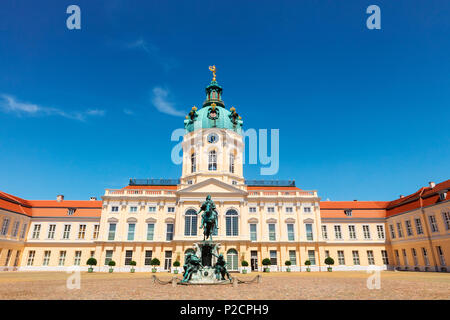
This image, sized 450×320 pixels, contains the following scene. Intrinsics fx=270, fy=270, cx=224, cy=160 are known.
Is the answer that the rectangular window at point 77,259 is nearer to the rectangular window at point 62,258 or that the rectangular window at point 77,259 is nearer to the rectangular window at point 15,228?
the rectangular window at point 62,258

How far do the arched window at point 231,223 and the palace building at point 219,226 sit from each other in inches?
5.9

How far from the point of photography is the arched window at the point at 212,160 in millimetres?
47750

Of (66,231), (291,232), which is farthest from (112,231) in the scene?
(291,232)

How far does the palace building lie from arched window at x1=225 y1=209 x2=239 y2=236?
0.49 ft

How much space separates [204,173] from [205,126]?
912cm

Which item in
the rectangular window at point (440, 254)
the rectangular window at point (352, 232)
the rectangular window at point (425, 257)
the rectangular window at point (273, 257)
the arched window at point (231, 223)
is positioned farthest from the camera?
the rectangular window at point (352, 232)

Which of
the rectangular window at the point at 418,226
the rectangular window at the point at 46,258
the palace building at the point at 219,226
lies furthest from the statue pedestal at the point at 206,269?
the rectangular window at the point at 46,258

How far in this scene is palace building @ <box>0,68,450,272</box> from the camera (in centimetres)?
4000

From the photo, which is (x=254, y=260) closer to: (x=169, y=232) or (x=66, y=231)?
(x=169, y=232)

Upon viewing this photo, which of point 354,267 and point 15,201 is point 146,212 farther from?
point 354,267

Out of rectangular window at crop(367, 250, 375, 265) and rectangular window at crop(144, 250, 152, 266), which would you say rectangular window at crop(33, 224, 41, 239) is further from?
rectangular window at crop(367, 250, 375, 265)

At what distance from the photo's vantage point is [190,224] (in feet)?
134
